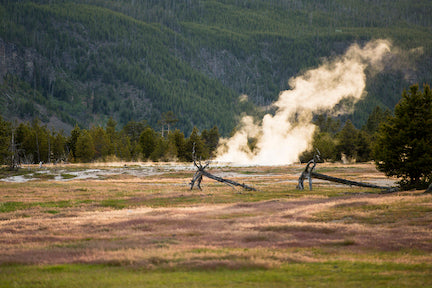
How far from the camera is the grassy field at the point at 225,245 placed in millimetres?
16094

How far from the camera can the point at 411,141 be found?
44000 mm

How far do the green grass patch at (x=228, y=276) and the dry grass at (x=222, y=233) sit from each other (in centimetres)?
76

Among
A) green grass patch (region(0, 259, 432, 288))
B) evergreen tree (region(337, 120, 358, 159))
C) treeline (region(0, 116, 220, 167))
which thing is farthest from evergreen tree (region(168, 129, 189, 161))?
green grass patch (region(0, 259, 432, 288))

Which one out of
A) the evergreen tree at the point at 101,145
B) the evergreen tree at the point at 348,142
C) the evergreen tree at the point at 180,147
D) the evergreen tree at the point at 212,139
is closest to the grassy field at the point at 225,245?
the evergreen tree at the point at 348,142

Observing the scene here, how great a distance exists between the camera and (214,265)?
17.9m

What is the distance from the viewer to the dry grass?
1920 centimetres

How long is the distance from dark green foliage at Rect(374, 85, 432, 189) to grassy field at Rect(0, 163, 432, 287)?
8260mm

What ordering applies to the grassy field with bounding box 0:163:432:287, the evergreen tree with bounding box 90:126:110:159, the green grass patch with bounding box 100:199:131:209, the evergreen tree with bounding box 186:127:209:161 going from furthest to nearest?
1. the evergreen tree with bounding box 90:126:110:159
2. the evergreen tree with bounding box 186:127:209:161
3. the green grass patch with bounding box 100:199:131:209
4. the grassy field with bounding box 0:163:432:287

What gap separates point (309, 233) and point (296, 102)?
12929 centimetres

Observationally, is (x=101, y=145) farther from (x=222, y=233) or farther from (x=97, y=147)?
(x=222, y=233)

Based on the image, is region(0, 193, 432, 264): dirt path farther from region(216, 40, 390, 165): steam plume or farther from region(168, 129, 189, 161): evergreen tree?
region(168, 129, 189, 161): evergreen tree

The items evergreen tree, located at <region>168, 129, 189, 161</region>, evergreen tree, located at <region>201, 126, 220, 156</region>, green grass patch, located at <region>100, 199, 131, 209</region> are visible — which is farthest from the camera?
evergreen tree, located at <region>201, 126, 220, 156</region>

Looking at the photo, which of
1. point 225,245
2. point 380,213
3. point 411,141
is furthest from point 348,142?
point 225,245

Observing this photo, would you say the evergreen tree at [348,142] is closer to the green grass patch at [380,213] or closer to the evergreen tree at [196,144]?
the evergreen tree at [196,144]
